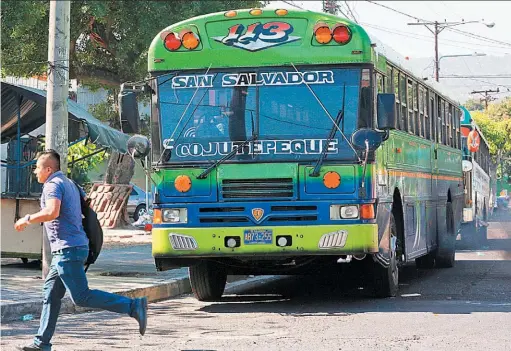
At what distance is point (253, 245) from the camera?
1201cm

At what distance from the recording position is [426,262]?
19.2m

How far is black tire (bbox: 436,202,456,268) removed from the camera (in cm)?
1847

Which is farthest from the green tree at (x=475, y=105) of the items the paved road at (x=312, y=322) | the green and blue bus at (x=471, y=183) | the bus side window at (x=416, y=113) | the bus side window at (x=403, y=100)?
the bus side window at (x=403, y=100)

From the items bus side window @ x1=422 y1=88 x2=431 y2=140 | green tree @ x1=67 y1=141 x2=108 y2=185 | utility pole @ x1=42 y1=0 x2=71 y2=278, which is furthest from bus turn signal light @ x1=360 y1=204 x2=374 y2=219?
green tree @ x1=67 y1=141 x2=108 y2=185

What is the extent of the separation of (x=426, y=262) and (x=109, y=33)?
10.9 meters

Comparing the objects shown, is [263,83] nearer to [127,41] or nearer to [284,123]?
[284,123]

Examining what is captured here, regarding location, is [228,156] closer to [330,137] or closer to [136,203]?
[330,137]

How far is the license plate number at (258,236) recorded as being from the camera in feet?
39.3

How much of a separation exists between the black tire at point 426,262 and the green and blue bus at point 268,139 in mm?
6412

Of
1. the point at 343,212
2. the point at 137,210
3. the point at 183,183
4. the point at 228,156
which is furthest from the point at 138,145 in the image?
the point at 137,210

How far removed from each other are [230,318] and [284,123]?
223 centimetres

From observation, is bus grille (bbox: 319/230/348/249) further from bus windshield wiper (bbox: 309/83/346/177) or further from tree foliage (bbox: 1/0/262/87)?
tree foliage (bbox: 1/0/262/87)

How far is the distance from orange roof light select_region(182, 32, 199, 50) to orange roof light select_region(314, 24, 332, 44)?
1.38m

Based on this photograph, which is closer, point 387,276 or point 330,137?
point 330,137
